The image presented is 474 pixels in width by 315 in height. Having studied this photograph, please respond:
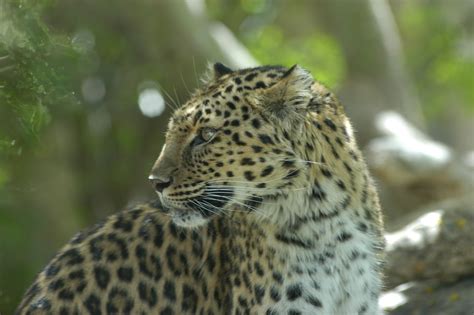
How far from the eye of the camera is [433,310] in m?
9.55

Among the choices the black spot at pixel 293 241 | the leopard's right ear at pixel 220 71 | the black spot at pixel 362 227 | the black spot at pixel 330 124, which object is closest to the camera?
the black spot at pixel 293 241

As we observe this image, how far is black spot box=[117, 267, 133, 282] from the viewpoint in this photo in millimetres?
8078

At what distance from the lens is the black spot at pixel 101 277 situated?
8023mm

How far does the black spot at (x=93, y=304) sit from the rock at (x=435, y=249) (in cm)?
351

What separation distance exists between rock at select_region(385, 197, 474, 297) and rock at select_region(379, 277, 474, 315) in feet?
0.40

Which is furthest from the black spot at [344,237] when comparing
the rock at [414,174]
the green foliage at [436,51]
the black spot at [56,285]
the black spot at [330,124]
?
the green foliage at [436,51]

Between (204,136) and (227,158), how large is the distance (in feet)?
0.91

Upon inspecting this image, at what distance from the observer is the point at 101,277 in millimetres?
8039

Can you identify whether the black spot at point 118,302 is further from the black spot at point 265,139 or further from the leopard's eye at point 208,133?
the black spot at point 265,139

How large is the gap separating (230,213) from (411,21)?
75.9 ft

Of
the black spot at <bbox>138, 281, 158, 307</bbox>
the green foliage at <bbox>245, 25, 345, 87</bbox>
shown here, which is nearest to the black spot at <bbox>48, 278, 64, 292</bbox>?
the black spot at <bbox>138, 281, 158, 307</bbox>

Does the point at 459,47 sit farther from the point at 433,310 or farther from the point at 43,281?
the point at 43,281

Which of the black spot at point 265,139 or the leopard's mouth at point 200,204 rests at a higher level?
the black spot at point 265,139

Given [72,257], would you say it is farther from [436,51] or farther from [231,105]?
[436,51]
